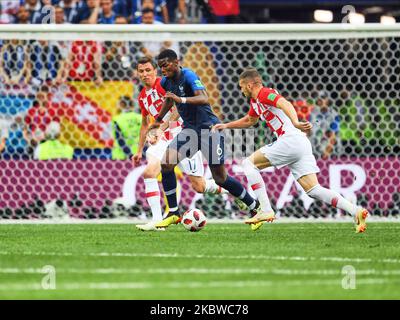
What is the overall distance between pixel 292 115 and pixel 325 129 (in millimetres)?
4215

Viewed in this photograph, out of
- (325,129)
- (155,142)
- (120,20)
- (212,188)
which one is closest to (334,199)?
(212,188)

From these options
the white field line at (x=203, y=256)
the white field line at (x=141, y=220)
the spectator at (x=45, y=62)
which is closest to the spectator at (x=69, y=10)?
the spectator at (x=45, y=62)

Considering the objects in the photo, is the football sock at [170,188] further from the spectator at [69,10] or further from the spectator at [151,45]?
the spectator at [69,10]

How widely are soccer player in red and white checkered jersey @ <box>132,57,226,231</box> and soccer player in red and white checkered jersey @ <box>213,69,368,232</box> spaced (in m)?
1.06

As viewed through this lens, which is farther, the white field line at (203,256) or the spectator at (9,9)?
the spectator at (9,9)

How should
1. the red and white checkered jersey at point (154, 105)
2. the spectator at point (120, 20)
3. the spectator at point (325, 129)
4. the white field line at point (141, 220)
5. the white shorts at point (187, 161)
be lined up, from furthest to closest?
the spectator at point (120, 20), the spectator at point (325, 129), the white field line at point (141, 220), the red and white checkered jersey at point (154, 105), the white shorts at point (187, 161)

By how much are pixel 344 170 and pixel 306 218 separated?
2.87ft

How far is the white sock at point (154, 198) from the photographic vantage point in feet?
38.3

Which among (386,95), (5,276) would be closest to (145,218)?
(386,95)

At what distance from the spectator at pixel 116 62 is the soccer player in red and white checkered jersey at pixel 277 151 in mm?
4509

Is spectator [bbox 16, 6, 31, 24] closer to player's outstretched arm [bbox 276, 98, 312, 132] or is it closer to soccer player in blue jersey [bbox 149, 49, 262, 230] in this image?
soccer player in blue jersey [bbox 149, 49, 262, 230]

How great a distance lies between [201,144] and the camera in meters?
11.6

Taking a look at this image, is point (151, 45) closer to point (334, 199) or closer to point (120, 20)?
point (120, 20)

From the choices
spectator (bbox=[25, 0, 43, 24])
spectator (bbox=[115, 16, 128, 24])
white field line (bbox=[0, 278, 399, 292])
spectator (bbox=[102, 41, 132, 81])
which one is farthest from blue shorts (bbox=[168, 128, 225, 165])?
spectator (bbox=[25, 0, 43, 24])
